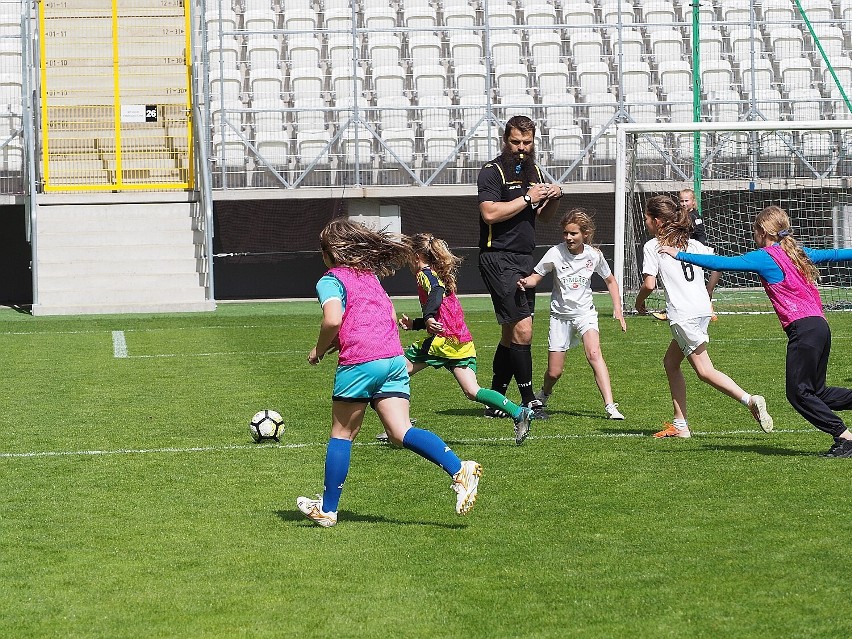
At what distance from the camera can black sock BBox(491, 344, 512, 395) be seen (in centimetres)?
916

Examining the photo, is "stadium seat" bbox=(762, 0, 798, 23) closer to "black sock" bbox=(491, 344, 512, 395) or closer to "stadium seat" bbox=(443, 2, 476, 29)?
"stadium seat" bbox=(443, 2, 476, 29)

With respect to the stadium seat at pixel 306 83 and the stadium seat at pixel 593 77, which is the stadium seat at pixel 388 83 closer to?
the stadium seat at pixel 306 83

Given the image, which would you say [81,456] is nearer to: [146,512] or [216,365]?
[146,512]

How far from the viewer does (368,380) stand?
5.94 m

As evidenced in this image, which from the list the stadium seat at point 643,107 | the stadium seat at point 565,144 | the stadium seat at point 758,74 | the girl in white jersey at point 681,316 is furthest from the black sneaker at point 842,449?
the stadium seat at point 758,74

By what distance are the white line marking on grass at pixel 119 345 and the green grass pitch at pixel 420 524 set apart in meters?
2.80

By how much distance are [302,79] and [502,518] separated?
17782mm

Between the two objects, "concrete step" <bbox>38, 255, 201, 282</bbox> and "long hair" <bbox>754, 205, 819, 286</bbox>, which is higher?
"long hair" <bbox>754, 205, 819, 286</bbox>

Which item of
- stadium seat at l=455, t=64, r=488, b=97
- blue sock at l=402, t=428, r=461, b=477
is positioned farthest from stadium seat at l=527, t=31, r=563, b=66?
blue sock at l=402, t=428, r=461, b=477

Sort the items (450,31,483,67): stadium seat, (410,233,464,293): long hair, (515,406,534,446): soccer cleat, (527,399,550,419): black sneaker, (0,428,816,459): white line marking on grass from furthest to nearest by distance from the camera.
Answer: (450,31,483,67): stadium seat, (527,399,550,419): black sneaker, (410,233,464,293): long hair, (0,428,816,459): white line marking on grass, (515,406,534,446): soccer cleat

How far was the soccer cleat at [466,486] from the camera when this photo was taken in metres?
5.79

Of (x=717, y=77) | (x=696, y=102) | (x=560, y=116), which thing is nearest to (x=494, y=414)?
(x=696, y=102)

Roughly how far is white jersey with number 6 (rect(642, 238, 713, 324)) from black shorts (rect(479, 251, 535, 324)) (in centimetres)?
94

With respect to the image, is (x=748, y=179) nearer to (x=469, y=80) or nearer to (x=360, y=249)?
(x=469, y=80)
